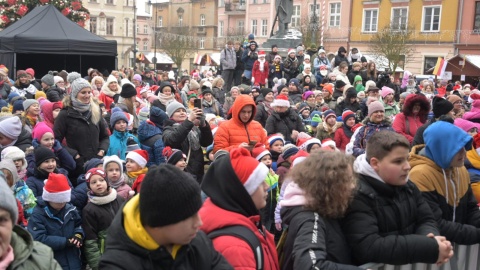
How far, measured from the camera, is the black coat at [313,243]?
274 cm

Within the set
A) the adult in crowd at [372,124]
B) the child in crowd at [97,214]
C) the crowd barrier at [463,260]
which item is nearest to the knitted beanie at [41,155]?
→ the child in crowd at [97,214]

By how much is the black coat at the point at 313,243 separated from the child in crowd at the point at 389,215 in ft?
0.39

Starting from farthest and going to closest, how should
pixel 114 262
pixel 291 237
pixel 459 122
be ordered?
pixel 459 122 < pixel 291 237 < pixel 114 262

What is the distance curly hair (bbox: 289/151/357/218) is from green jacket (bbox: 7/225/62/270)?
146cm

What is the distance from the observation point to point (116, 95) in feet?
32.9

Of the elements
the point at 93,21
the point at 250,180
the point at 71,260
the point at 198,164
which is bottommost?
the point at 71,260

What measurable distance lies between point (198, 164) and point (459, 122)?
333 cm

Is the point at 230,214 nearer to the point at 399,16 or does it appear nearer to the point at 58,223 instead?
the point at 58,223

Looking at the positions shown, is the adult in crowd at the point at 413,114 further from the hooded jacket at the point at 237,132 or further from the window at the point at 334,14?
the window at the point at 334,14

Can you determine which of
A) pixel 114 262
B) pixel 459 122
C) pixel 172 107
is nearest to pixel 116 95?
pixel 172 107

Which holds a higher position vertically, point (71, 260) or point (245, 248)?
point (245, 248)

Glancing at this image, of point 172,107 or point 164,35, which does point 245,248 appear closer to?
point 172,107

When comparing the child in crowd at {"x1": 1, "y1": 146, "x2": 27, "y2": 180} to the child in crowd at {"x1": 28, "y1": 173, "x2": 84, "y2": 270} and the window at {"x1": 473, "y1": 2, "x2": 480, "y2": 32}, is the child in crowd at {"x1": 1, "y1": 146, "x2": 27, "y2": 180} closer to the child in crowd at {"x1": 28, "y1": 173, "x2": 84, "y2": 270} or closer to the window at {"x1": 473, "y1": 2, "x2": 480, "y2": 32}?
the child in crowd at {"x1": 28, "y1": 173, "x2": 84, "y2": 270}

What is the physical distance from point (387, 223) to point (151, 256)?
160 centimetres
